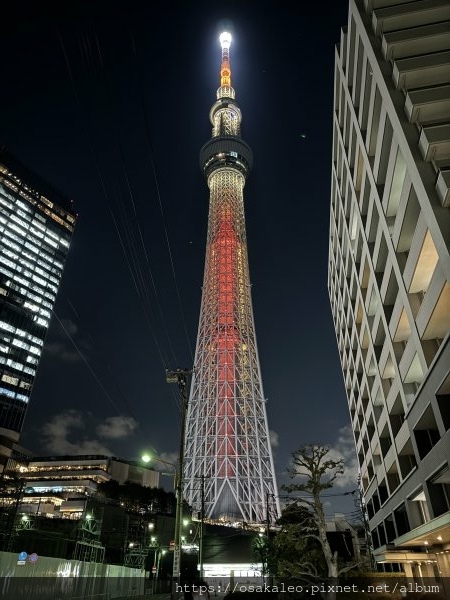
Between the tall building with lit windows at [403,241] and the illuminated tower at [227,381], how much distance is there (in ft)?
107

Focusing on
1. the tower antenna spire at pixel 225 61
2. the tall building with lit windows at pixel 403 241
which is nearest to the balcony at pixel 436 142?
the tall building with lit windows at pixel 403 241

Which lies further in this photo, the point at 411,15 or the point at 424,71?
the point at 411,15

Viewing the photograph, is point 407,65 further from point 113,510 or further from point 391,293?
point 113,510

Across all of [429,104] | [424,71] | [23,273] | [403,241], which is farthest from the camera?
[23,273]

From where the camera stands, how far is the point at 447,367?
15852 mm

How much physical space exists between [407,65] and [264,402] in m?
61.8

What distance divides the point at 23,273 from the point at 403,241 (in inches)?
4467

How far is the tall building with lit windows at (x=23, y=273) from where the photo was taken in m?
104

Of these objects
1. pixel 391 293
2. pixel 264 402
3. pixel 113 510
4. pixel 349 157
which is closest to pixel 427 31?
pixel 349 157

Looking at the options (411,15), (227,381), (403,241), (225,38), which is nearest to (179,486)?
(403,241)

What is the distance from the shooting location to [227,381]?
74.5 m

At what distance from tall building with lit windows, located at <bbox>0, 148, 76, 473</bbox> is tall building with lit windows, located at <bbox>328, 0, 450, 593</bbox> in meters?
93.3

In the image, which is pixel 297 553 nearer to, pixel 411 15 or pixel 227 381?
pixel 411 15

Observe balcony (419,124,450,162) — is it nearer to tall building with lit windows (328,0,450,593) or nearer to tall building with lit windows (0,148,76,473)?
tall building with lit windows (328,0,450,593)
